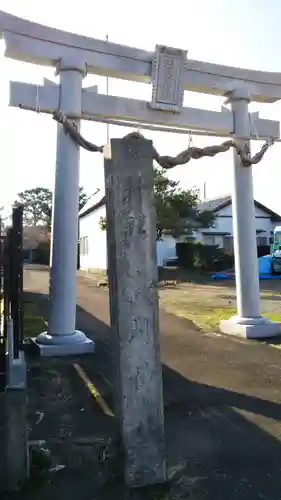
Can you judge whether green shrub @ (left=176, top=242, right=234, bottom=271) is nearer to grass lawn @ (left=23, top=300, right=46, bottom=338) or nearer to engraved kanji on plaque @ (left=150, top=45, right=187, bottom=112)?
grass lawn @ (left=23, top=300, right=46, bottom=338)

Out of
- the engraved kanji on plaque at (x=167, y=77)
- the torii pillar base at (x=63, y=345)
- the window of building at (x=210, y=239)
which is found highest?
the engraved kanji on plaque at (x=167, y=77)

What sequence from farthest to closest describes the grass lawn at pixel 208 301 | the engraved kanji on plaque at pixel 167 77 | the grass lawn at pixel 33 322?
the grass lawn at pixel 208 301
the grass lawn at pixel 33 322
the engraved kanji on plaque at pixel 167 77

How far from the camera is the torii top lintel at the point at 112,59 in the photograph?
6.80 meters

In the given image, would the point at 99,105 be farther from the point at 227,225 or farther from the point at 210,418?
the point at 227,225

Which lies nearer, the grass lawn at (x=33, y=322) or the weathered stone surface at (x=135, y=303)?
the weathered stone surface at (x=135, y=303)

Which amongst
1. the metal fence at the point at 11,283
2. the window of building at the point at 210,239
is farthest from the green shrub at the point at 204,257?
the metal fence at the point at 11,283

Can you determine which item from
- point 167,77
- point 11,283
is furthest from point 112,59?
point 11,283

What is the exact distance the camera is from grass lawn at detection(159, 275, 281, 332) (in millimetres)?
11872

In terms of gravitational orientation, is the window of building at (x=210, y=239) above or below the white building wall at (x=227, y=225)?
below

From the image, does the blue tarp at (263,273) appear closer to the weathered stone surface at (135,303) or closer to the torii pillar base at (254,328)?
the torii pillar base at (254,328)

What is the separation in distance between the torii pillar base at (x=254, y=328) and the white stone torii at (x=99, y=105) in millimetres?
19

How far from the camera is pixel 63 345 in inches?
283

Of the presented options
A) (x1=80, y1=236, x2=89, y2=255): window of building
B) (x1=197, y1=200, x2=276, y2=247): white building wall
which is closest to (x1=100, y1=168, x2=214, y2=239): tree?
(x1=197, y1=200, x2=276, y2=247): white building wall

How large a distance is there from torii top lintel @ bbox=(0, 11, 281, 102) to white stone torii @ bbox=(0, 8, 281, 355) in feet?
0.05
